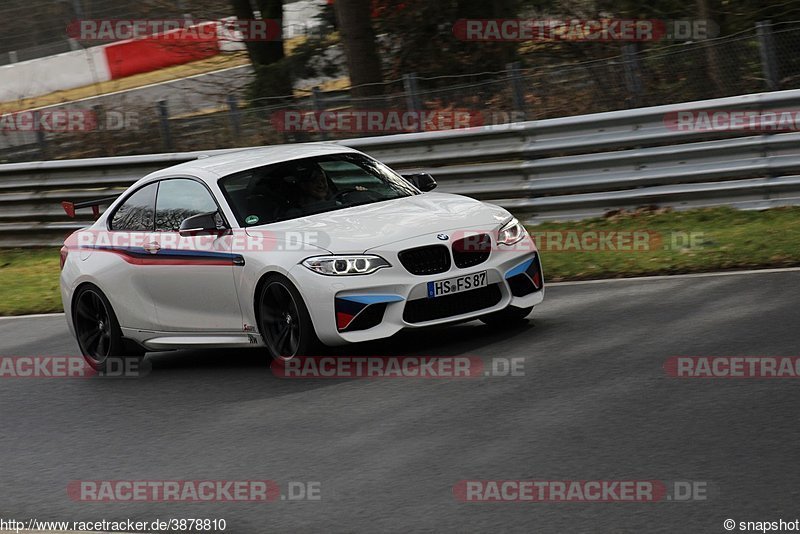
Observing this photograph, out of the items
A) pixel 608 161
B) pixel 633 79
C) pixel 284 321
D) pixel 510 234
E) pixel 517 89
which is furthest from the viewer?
pixel 517 89

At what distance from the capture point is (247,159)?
9.79 metres

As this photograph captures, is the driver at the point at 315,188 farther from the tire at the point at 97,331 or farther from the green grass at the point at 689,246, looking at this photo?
the green grass at the point at 689,246

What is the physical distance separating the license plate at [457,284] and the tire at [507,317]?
513 mm

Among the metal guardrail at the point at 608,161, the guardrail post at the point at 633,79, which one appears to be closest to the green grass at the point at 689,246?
the metal guardrail at the point at 608,161

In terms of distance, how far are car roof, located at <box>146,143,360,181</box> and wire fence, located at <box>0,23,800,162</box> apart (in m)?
5.10

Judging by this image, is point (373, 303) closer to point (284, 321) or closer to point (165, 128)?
point (284, 321)

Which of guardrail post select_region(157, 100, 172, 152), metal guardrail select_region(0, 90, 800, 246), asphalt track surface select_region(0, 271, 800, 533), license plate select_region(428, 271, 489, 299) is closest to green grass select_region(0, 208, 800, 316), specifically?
metal guardrail select_region(0, 90, 800, 246)

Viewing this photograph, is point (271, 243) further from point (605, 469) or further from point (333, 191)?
point (605, 469)

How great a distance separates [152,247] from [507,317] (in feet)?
9.02

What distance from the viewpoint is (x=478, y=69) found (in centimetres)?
2016

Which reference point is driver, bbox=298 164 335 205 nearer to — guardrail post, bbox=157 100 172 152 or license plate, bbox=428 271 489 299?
license plate, bbox=428 271 489 299

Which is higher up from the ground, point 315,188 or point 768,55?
point 315,188

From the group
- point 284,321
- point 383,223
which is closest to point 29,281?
point 284,321

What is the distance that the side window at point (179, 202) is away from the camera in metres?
9.53
